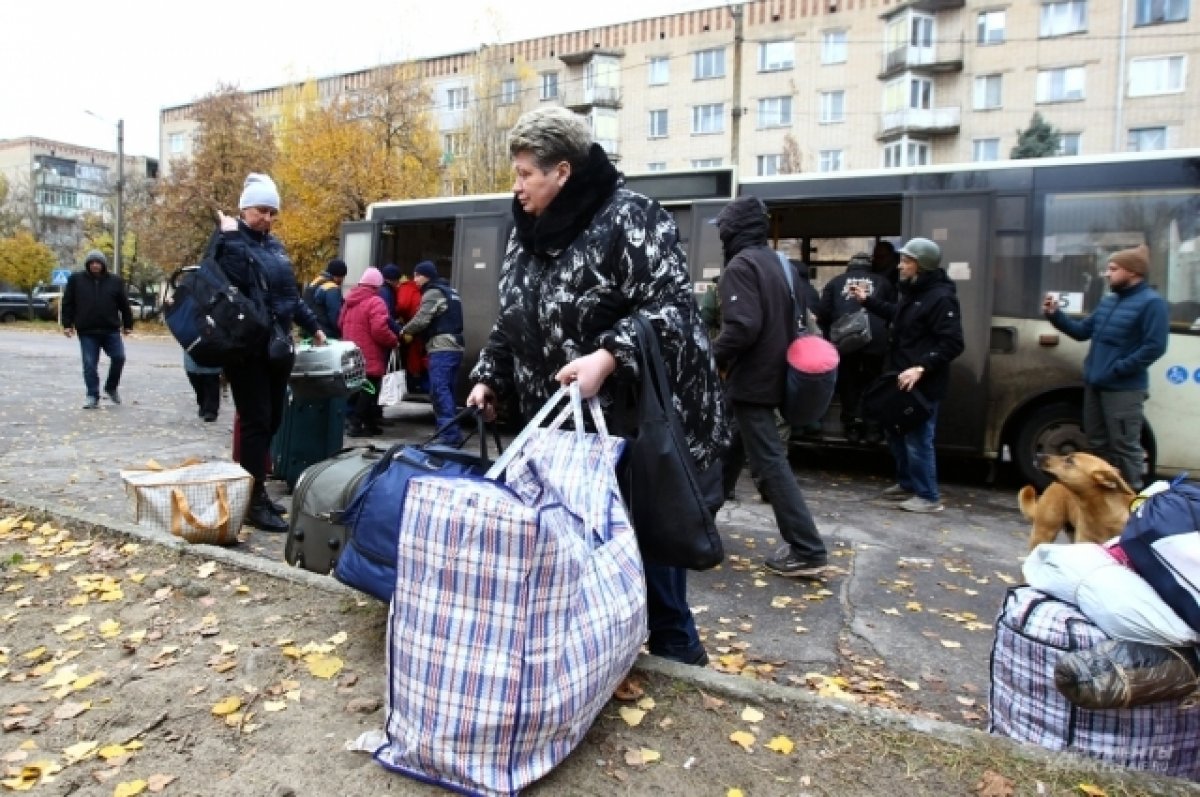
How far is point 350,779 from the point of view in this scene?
2391mm

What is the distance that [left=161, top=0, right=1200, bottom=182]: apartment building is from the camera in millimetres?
35000

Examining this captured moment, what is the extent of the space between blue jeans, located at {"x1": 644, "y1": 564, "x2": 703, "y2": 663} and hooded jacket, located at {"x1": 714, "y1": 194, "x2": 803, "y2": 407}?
1815 mm

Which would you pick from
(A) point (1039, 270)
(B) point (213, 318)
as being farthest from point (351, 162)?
(B) point (213, 318)

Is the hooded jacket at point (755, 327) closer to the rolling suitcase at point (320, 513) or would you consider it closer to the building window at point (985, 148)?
the rolling suitcase at point (320, 513)

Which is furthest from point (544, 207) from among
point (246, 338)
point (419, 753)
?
point (246, 338)

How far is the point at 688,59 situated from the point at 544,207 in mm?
45139

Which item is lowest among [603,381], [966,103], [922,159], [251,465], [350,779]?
[350,779]

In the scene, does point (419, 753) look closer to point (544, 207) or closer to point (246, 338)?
point (544, 207)

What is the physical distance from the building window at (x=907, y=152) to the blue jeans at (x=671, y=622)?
130ft

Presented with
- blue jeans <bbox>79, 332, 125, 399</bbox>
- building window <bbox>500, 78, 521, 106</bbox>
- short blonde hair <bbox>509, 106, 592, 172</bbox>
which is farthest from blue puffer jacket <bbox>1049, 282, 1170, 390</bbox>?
building window <bbox>500, 78, 521, 106</bbox>

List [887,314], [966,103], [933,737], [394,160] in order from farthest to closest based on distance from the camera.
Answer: [966,103], [394,160], [887,314], [933,737]

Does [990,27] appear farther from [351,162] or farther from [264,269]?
[264,269]

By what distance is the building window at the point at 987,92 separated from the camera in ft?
125

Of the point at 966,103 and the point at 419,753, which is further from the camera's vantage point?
the point at 966,103
